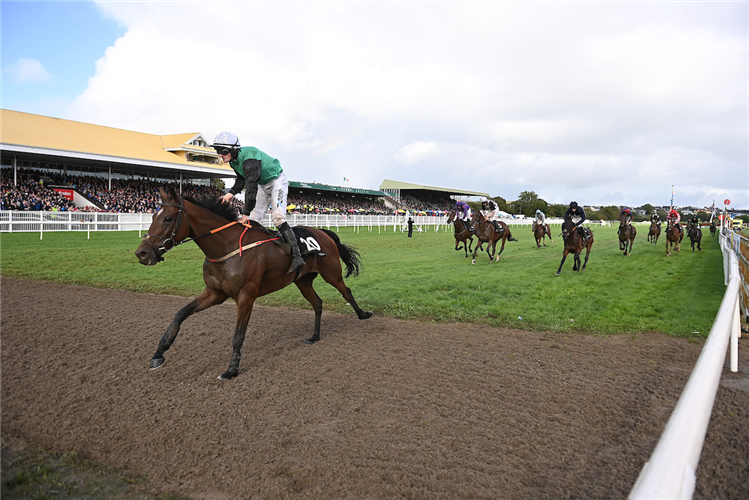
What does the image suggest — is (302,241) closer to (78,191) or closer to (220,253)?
(220,253)

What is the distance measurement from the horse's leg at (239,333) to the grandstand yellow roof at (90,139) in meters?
35.3

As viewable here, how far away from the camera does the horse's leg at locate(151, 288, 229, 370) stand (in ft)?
16.6

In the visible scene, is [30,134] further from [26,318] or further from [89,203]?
[26,318]

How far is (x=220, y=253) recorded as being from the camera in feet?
17.1

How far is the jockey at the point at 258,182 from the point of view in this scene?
5414 mm

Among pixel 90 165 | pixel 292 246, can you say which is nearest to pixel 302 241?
pixel 292 246

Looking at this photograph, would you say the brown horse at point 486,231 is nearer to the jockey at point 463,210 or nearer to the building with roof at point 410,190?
the jockey at point 463,210

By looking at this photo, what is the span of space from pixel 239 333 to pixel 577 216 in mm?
11993

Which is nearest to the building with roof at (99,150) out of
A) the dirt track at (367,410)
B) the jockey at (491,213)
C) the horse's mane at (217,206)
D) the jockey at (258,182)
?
the jockey at (491,213)

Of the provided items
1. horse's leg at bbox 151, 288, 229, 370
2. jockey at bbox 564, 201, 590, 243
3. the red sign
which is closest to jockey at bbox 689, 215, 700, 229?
jockey at bbox 564, 201, 590, 243

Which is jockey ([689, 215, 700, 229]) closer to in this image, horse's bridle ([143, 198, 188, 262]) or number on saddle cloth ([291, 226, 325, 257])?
number on saddle cloth ([291, 226, 325, 257])

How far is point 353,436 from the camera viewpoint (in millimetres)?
3564

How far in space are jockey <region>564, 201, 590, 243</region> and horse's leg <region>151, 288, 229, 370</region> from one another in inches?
448

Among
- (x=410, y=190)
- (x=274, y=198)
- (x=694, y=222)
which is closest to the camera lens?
(x=274, y=198)
